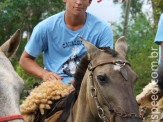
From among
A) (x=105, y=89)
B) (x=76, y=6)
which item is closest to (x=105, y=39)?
(x=76, y=6)

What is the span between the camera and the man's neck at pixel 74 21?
235 inches

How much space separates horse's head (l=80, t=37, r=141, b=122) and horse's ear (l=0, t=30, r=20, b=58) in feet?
2.88

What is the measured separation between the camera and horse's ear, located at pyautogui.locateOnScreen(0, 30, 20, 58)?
171 inches

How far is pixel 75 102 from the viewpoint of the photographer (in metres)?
5.31

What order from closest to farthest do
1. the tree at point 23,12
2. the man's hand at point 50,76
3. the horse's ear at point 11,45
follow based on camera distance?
the horse's ear at point 11,45 → the man's hand at point 50,76 → the tree at point 23,12

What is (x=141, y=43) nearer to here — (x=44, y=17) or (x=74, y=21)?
(x=44, y=17)

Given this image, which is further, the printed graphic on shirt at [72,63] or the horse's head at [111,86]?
the printed graphic on shirt at [72,63]

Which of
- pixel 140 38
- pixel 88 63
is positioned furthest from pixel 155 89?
pixel 140 38

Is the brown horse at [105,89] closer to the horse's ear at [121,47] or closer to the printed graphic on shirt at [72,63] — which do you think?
the horse's ear at [121,47]

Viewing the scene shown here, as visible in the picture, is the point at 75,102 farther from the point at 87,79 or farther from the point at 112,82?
the point at 112,82

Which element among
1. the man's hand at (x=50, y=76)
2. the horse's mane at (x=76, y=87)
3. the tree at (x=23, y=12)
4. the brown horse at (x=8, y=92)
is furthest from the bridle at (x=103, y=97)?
the tree at (x=23, y=12)

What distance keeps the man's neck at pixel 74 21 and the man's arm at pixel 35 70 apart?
718 millimetres

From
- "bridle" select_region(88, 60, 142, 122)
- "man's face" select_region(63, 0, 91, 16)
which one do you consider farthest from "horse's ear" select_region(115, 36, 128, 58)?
"man's face" select_region(63, 0, 91, 16)

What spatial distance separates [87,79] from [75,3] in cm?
143
